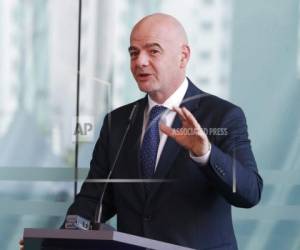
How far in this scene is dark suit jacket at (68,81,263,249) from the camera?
300cm

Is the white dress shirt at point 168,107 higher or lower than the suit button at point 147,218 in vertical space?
higher

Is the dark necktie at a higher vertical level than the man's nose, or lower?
lower

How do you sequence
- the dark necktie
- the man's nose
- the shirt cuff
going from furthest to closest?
the dark necktie, the man's nose, the shirt cuff

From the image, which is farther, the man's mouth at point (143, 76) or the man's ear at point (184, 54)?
the man's ear at point (184, 54)

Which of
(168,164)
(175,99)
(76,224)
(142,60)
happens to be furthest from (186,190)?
(76,224)

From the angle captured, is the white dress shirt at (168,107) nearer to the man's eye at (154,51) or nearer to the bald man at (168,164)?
the bald man at (168,164)

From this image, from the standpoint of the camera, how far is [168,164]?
3.16 meters

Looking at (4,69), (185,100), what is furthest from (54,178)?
(185,100)

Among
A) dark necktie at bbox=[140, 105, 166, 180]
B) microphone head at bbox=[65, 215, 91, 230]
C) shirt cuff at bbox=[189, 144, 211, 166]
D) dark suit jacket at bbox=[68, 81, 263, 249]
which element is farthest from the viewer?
dark necktie at bbox=[140, 105, 166, 180]

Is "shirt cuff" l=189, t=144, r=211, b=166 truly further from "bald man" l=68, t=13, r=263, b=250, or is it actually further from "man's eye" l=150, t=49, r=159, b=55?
"man's eye" l=150, t=49, r=159, b=55

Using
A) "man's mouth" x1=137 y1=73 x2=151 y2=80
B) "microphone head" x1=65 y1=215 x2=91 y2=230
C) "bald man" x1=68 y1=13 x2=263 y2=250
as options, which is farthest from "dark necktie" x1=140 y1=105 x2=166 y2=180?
"microphone head" x1=65 y1=215 x2=91 y2=230

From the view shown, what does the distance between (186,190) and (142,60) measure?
0.44m

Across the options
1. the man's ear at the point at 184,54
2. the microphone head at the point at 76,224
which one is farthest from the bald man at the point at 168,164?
the microphone head at the point at 76,224

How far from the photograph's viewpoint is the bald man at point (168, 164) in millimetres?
3039
